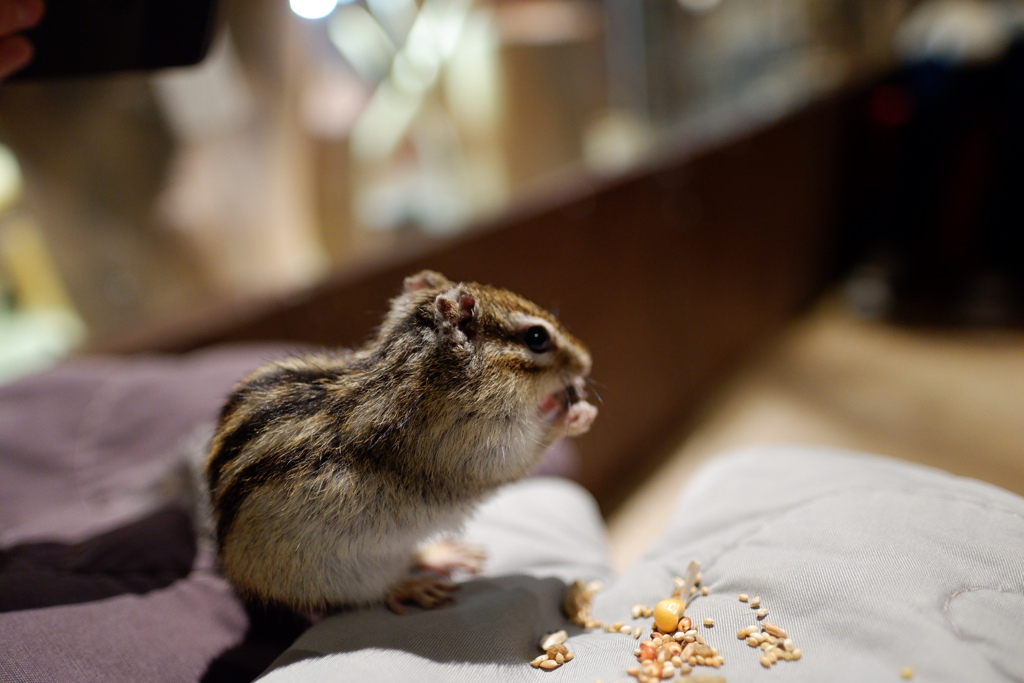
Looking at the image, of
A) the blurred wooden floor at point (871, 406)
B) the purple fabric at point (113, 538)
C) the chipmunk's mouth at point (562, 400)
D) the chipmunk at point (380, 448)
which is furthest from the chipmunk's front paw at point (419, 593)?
the blurred wooden floor at point (871, 406)

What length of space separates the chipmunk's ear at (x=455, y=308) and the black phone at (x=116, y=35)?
683mm

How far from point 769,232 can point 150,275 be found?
2935mm

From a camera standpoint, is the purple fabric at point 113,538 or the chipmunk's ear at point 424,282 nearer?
the purple fabric at point 113,538

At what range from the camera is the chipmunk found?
2.78 feet

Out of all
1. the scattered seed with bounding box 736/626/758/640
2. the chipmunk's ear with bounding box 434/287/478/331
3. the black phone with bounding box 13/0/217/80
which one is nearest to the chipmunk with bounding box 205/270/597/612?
the chipmunk's ear with bounding box 434/287/478/331

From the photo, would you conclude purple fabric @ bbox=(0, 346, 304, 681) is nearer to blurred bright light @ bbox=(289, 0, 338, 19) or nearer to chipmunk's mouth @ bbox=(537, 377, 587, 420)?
chipmunk's mouth @ bbox=(537, 377, 587, 420)

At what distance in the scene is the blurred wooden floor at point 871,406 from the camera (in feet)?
3.90

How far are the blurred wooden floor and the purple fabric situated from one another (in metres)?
0.94

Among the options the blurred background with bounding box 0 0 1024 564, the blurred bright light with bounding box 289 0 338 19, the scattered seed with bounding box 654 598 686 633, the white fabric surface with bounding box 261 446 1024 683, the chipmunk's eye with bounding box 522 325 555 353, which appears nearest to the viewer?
the white fabric surface with bounding box 261 446 1024 683

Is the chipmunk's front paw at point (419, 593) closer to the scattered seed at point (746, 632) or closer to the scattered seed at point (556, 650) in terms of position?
the scattered seed at point (556, 650)

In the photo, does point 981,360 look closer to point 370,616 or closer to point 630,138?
point 370,616

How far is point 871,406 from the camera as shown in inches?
64.6

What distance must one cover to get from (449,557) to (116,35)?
3.42 feet

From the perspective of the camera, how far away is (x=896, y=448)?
4.27 feet
